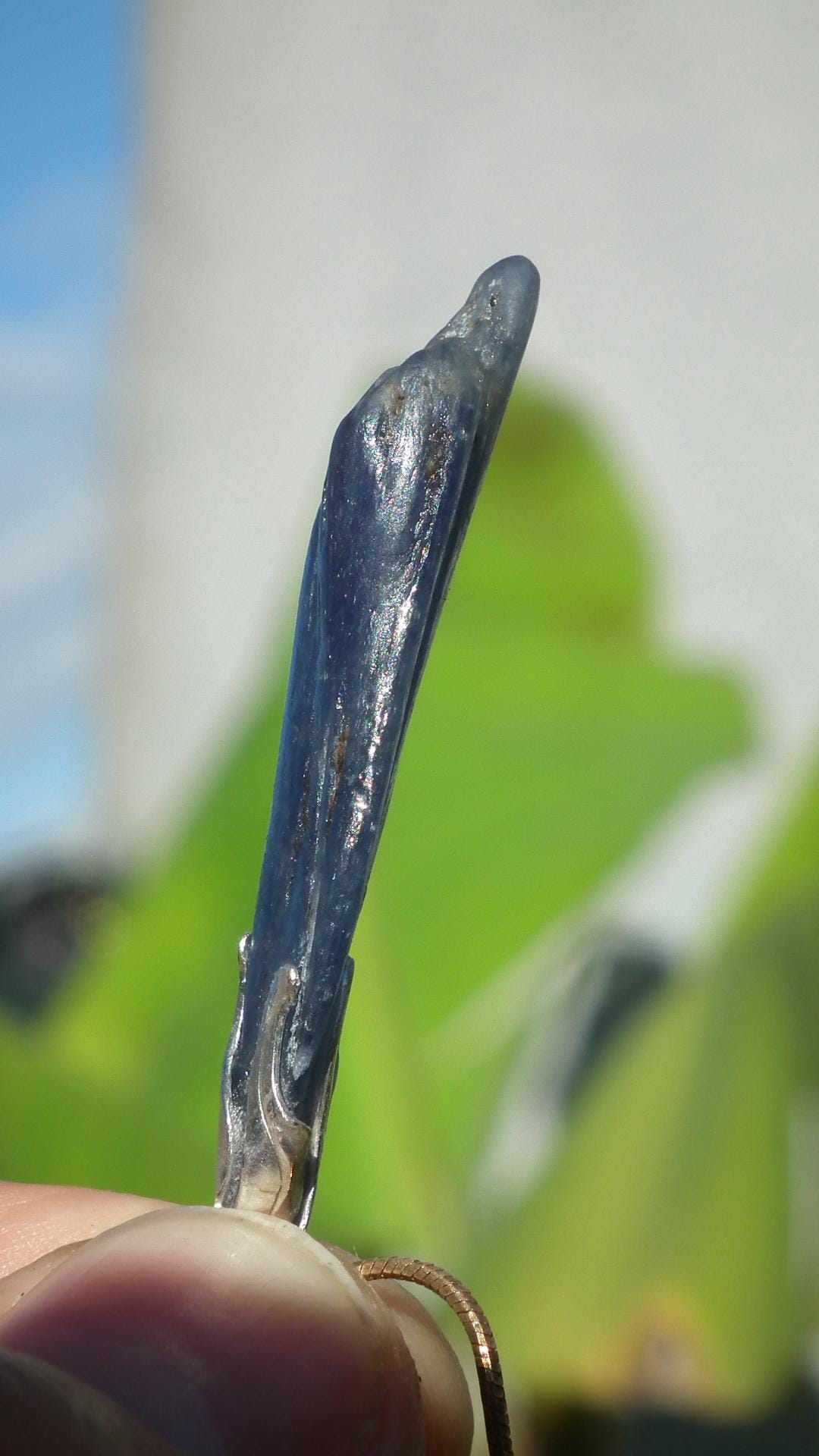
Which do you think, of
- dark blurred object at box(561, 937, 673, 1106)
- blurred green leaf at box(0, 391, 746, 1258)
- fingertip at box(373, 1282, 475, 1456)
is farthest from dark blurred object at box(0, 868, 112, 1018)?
fingertip at box(373, 1282, 475, 1456)

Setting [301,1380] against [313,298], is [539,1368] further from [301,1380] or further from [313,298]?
[313,298]

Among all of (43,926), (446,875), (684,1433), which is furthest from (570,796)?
(43,926)

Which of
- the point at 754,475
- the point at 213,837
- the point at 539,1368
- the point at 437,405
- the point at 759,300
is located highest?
the point at 759,300

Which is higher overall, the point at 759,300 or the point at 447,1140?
the point at 759,300

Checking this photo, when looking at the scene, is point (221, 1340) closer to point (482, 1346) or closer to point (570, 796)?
point (482, 1346)

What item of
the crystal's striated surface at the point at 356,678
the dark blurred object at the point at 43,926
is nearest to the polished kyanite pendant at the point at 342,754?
the crystal's striated surface at the point at 356,678

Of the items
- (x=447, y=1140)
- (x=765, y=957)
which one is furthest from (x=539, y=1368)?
(x=765, y=957)

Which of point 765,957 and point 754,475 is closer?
point 765,957
